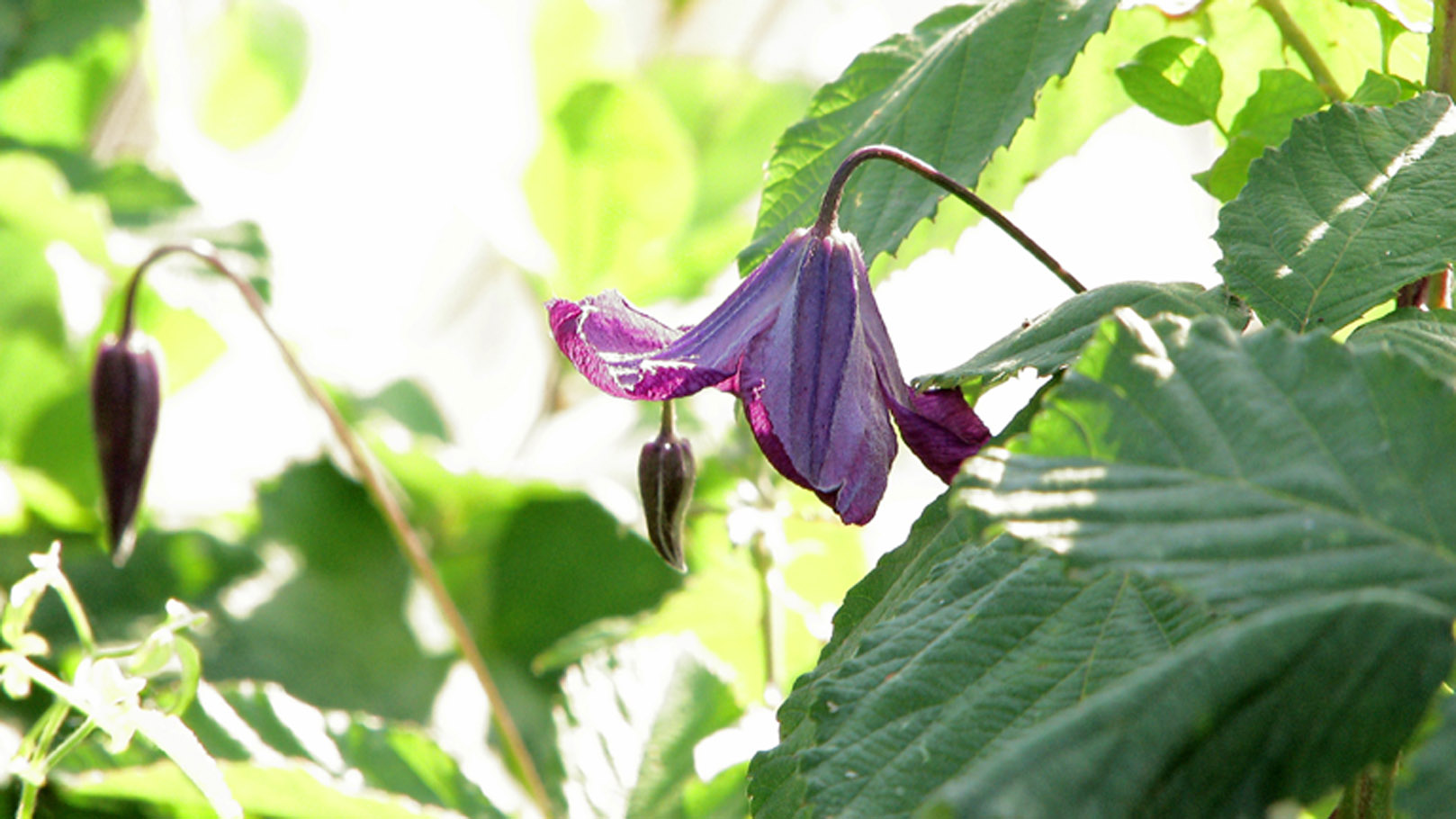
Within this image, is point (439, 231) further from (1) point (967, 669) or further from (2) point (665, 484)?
(1) point (967, 669)

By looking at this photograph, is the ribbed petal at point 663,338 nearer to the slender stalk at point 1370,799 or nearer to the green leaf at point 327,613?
the slender stalk at point 1370,799

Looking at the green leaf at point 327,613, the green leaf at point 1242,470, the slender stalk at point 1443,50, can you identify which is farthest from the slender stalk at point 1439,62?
the green leaf at point 327,613

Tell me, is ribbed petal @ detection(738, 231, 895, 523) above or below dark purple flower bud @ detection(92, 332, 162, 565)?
below

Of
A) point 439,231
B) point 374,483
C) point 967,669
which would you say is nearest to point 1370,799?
point 967,669

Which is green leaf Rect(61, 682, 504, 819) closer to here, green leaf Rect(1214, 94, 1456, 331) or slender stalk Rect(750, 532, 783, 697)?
slender stalk Rect(750, 532, 783, 697)

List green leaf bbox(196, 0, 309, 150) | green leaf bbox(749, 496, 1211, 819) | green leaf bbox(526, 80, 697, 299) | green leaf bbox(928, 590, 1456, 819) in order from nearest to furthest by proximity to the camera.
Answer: green leaf bbox(928, 590, 1456, 819) → green leaf bbox(749, 496, 1211, 819) → green leaf bbox(526, 80, 697, 299) → green leaf bbox(196, 0, 309, 150)

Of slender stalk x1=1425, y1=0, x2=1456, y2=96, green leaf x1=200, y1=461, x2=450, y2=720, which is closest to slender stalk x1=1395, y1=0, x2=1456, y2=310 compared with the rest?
slender stalk x1=1425, y1=0, x2=1456, y2=96
